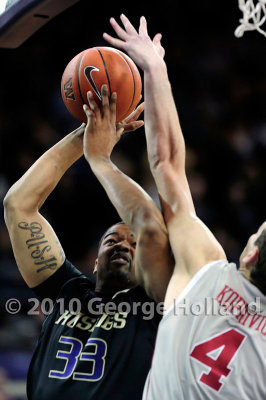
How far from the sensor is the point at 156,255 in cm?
283

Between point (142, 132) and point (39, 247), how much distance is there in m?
3.89

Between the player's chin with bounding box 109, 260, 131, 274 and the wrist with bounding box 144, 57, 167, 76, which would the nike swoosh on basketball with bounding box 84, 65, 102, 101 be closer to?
the wrist with bounding box 144, 57, 167, 76

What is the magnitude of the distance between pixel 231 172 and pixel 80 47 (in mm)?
2423

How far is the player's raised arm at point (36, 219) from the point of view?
3678 mm

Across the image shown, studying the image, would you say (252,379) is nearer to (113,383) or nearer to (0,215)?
(113,383)

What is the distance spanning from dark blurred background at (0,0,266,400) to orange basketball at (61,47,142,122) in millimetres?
3503

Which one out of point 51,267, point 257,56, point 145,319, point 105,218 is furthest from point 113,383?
point 257,56

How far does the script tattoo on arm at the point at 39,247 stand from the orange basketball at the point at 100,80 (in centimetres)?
75

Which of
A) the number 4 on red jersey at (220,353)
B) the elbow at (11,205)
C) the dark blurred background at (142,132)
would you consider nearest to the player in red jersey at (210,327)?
the number 4 on red jersey at (220,353)

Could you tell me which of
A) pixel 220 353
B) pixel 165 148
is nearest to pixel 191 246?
pixel 220 353

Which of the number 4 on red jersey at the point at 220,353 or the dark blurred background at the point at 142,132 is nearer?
the number 4 on red jersey at the point at 220,353

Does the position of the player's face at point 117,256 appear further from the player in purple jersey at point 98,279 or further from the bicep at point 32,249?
the bicep at point 32,249

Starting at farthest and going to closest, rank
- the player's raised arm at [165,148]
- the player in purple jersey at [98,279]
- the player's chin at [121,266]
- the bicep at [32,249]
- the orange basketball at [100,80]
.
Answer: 1. the player's chin at [121,266]
2. the bicep at [32,249]
3. the orange basketball at [100,80]
4. the player in purple jersey at [98,279]
5. the player's raised arm at [165,148]

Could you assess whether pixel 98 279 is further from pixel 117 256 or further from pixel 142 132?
pixel 142 132
